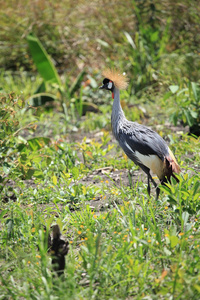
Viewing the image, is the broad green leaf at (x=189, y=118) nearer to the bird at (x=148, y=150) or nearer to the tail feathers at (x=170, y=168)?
the bird at (x=148, y=150)

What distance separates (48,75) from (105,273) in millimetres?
4576

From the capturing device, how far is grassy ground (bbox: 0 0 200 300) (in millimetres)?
2480

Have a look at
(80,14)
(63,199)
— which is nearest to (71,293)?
(63,199)

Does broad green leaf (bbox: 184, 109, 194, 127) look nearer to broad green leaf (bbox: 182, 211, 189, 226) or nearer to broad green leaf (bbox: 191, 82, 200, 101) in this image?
broad green leaf (bbox: 191, 82, 200, 101)

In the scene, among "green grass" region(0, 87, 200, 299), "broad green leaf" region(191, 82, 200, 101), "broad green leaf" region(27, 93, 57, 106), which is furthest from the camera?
"broad green leaf" region(27, 93, 57, 106)

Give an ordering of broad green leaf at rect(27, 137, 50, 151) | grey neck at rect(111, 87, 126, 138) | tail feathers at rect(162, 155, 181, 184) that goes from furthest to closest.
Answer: broad green leaf at rect(27, 137, 50, 151), grey neck at rect(111, 87, 126, 138), tail feathers at rect(162, 155, 181, 184)

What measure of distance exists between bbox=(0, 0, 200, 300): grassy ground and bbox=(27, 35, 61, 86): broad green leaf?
354 millimetres

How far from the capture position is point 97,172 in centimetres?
446

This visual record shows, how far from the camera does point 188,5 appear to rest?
7070 mm

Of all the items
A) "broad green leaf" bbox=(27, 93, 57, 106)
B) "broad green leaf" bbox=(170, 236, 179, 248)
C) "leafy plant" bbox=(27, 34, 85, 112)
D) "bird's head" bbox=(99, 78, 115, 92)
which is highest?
"bird's head" bbox=(99, 78, 115, 92)

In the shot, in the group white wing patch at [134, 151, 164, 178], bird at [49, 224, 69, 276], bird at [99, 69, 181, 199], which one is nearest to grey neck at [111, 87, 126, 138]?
bird at [99, 69, 181, 199]

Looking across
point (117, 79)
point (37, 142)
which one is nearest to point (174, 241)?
point (117, 79)

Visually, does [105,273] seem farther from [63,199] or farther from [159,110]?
[159,110]

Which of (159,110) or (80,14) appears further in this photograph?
(80,14)
